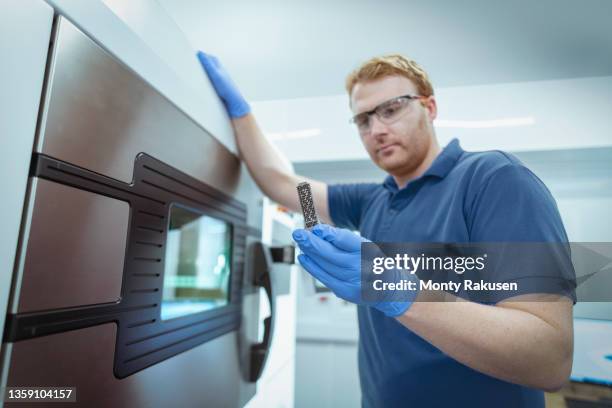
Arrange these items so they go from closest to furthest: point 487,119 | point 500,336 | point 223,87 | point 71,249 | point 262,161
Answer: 1. point 71,249
2. point 500,336
3. point 223,87
4. point 262,161
5. point 487,119

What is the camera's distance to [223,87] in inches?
34.9

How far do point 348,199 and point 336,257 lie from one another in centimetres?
71

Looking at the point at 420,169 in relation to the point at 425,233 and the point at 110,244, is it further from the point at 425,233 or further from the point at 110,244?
the point at 110,244

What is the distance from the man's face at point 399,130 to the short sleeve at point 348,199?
0.23 m

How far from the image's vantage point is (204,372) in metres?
0.69

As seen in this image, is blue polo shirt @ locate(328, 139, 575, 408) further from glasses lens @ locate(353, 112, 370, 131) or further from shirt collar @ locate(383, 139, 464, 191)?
glasses lens @ locate(353, 112, 370, 131)

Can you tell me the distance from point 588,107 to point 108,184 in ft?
3.66

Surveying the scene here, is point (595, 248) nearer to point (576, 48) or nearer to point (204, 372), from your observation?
point (576, 48)

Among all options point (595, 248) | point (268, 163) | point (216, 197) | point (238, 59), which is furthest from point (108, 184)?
point (238, 59)

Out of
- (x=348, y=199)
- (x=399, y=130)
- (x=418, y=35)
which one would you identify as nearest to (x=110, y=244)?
(x=399, y=130)

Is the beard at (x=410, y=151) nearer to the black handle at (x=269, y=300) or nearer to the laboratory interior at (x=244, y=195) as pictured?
the laboratory interior at (x=244, y=195)

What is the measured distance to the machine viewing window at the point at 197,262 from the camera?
2.79 feet

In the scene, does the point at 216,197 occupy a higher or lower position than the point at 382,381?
higher

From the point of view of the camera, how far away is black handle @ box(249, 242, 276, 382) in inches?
36.5
